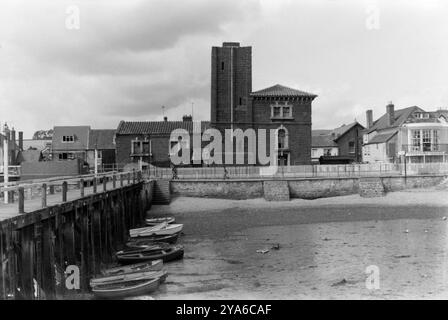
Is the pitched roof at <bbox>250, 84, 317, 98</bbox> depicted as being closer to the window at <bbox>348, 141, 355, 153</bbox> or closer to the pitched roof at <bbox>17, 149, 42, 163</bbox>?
the window at <bbox>348, 141, 355, 153</bbox>

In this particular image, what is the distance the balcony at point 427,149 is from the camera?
5462 centimetres

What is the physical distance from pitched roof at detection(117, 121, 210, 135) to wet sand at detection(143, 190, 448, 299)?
18477mm

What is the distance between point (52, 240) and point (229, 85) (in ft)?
139

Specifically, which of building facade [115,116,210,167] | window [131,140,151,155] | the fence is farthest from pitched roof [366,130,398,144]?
window [131,140,151,155]

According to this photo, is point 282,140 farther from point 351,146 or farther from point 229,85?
point 351,146

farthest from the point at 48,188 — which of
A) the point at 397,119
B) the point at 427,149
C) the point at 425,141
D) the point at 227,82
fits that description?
the point at 397,119

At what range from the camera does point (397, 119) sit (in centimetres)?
6950

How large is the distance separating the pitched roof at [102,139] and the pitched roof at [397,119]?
40.3 metres

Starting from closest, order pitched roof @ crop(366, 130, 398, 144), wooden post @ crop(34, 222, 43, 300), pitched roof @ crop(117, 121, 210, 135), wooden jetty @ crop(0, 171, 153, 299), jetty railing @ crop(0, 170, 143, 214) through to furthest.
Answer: wooden jetty @ crop(0, 171, 153, 299)
jetty railing @ crop(0, 170, 143, 214)
wooden post @ crop(34, 222, 43, 300)
pitched roof @ crop(117, 121, 210, 135)
pitched roof @ crop(366, 130, 398, 144)

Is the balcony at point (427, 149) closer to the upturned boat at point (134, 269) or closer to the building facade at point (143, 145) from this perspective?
the building facade at point (143, 145)

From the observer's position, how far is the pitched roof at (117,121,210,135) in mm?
60906

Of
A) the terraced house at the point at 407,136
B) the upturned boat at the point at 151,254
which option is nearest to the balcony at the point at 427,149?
the terraced house at the point at 407,136

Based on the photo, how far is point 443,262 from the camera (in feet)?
68.9
